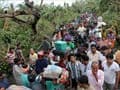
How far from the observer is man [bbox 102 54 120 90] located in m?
8.54

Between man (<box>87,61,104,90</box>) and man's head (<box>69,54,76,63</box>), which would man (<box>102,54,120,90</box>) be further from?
man (<box>87,61,104,90</box>)

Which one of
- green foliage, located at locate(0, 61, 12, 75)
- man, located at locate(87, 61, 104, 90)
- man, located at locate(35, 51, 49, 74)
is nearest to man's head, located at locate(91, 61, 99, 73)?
man, located at locate(87, 61, 104, 90)

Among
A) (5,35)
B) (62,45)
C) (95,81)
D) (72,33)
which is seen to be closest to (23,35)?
(5,35)

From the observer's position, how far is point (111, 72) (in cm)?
864

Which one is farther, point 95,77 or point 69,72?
point 69,72

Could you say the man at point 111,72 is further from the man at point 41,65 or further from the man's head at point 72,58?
the man at point 41,65

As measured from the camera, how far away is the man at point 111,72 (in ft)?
28.0

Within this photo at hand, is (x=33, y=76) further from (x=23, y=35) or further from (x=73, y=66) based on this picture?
(x=23, y=35)

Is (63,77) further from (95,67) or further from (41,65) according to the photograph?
(41,65)

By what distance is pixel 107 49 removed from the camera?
33.9 ft

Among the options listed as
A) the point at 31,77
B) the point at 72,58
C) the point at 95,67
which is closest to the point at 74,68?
the point at 72,58

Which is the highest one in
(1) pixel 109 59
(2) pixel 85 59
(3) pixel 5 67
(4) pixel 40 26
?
(1) pixel 109 59

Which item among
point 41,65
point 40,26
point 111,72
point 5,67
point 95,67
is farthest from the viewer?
point 40,26

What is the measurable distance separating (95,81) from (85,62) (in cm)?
114
